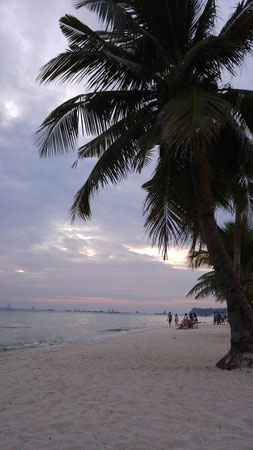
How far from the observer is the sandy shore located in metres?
3.16

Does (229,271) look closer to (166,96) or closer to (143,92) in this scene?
(166,96)

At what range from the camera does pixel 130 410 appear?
13.5ft

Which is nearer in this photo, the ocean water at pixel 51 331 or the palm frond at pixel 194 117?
the palm frond at pixel 194 117

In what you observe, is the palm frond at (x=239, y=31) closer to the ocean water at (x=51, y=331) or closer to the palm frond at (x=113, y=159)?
the palm frond at (x=113, y=159)

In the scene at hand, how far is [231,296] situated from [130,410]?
348 centimetres

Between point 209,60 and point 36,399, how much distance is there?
24.5ft

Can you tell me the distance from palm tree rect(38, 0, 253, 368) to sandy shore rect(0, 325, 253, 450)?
1.70 meters

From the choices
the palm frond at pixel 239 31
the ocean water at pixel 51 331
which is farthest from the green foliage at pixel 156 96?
the ocean water at pixel 51 331

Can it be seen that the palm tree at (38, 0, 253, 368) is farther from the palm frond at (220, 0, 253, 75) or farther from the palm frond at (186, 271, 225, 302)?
the palm frond at (186, 271, 225, 302)

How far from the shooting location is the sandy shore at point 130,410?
10.4 feet

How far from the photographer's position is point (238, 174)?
7992 mm

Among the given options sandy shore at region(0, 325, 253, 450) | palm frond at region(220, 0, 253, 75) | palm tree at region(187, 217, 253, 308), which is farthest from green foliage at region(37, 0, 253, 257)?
palm tree at region(187, 217, 253, 308)

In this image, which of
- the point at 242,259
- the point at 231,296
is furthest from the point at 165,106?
the point at 242,259

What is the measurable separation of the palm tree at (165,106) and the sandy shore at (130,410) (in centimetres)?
170
